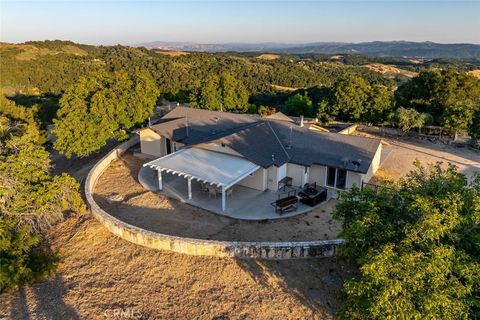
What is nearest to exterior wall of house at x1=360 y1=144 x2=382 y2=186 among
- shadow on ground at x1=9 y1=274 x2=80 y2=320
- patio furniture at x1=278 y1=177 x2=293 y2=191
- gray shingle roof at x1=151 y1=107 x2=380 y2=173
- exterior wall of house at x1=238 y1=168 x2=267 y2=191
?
gray shingle roof at x1=151 y1=107 x2=380 y2=173

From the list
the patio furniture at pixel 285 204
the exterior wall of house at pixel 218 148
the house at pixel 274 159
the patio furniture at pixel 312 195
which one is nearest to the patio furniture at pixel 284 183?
the house at pixel 274 159

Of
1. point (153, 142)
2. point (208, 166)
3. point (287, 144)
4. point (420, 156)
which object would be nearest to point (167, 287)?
point (208, 166)

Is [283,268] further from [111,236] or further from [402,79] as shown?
[402,79]

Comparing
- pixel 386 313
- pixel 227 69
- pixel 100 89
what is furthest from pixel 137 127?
pixel 227 69

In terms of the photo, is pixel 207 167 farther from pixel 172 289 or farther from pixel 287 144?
pixel 172 289

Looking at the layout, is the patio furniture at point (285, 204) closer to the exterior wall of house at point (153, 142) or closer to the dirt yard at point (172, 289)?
the dirt yard at point (172, 289)
